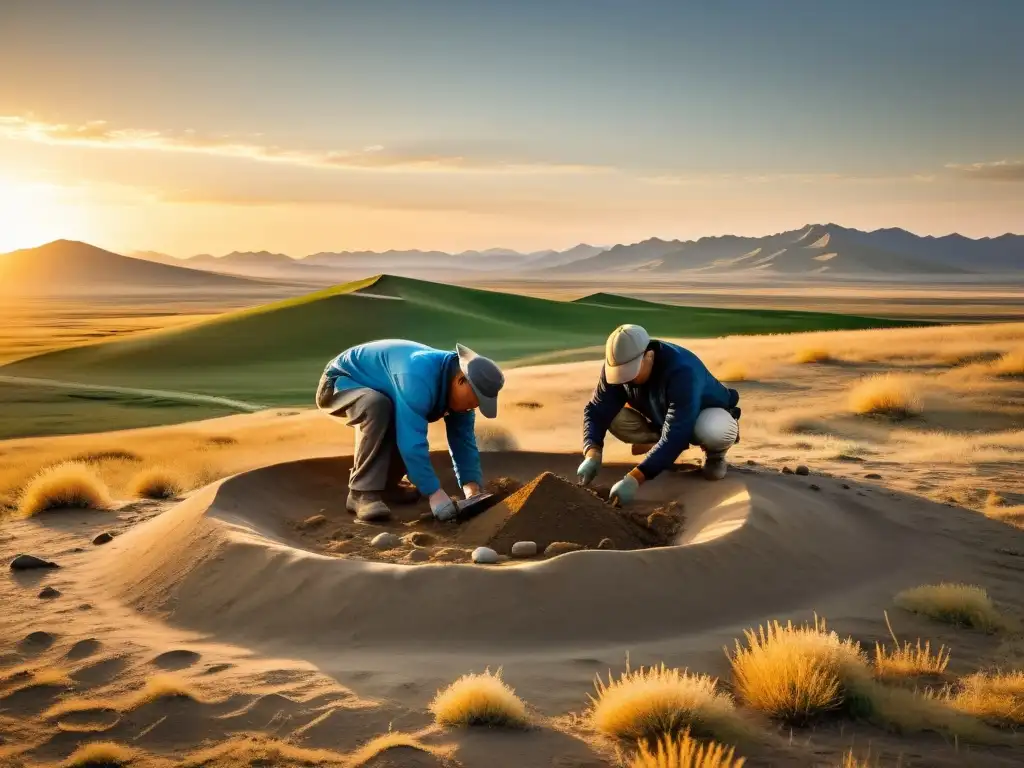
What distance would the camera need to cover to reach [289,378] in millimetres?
27016

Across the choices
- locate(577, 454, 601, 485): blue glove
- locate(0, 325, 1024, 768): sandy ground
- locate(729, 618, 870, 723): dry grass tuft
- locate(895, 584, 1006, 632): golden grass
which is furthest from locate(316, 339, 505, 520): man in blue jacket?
locate(895, 584, 1006, 632): golden grass

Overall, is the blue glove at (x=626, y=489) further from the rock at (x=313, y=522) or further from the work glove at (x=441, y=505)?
the rock at (x=313, y=522)

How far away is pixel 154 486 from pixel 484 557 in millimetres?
4879

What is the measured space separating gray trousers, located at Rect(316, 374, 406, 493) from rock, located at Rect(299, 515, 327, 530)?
1.16 ft

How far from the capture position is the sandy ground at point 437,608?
4.14 metres

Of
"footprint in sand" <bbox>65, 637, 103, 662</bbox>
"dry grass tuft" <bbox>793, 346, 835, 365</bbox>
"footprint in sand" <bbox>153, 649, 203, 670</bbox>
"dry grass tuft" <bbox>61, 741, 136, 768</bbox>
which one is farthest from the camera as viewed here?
"dry grass tuft" <bbox>793, 346, 835, 365</bbox>

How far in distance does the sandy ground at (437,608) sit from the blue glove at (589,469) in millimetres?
314

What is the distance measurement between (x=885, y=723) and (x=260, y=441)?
11449 mm

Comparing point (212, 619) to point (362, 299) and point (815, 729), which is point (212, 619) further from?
point (362, 299)

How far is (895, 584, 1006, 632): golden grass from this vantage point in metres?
5.59

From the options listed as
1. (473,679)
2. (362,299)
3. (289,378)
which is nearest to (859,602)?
(473,679)

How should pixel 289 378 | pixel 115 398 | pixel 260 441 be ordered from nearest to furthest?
pixel 260 441 < pixel 115 398 < pixel 289 378

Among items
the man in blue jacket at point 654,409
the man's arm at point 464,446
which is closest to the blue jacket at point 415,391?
the man's arm at point 464,446

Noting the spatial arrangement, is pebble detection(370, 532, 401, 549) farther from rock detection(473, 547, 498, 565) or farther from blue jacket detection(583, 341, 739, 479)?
blue jacket detection(583, 341, 739, 479)
